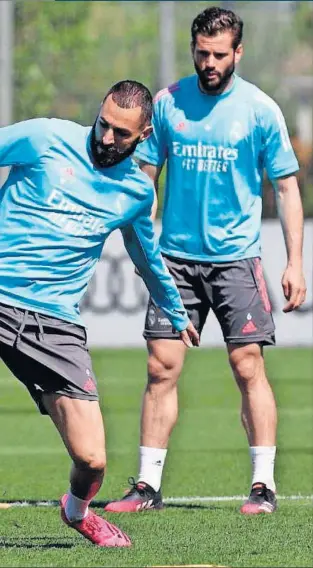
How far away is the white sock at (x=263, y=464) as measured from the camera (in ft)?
26.5

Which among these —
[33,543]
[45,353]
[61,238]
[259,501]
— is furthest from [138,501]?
[61,238]

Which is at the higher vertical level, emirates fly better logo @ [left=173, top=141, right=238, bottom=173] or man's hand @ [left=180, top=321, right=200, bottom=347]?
emirates fly better logo @ [left=173, top=141, right=238, bottom=173]

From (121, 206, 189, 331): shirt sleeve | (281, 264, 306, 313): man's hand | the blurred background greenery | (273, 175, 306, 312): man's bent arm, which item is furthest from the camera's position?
the blurred background greenery

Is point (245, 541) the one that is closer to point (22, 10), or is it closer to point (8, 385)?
point (8, 385)

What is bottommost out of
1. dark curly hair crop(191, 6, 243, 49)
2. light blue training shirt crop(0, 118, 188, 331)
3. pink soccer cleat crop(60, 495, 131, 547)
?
pink soccer cleat crop(60, 495, 131, 547)

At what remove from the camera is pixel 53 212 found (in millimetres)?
6332

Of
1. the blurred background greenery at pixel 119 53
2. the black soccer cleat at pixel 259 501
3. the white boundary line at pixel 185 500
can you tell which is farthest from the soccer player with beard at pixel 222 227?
the blurred background greenery at pixel 119 53

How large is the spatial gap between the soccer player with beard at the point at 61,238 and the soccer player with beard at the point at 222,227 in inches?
67.2

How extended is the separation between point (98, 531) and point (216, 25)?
2692 mm

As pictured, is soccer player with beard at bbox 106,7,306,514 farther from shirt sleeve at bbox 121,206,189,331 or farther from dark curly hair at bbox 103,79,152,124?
dark curly hair at bbox 103,79,152,124

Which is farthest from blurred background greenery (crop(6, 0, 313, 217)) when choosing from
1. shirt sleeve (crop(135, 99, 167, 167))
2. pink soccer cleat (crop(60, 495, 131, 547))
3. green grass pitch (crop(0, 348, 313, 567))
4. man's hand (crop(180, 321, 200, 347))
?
pink soccer cleat (crop(60, 495, 131, 547))

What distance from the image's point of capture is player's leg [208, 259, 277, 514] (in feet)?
26.7

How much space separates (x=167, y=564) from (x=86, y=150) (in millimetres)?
1626

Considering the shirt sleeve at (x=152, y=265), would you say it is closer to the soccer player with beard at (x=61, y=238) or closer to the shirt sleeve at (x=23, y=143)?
the soccer player with beard at (x=61, y=238)
